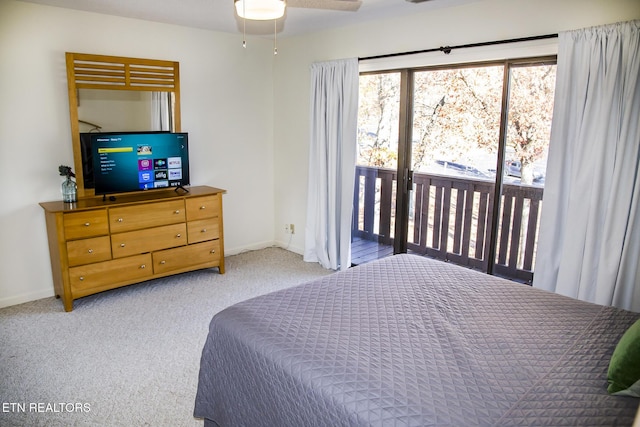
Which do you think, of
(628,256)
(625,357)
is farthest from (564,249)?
(625,357)

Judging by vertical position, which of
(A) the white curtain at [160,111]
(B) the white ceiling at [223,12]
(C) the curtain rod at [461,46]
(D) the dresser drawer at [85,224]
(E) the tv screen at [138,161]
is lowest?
(D) the dresser drawer at [85,224]

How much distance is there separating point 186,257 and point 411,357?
3.00m

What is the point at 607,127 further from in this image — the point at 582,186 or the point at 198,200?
the point at 198,200

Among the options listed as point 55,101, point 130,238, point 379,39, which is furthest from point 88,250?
point 379,39

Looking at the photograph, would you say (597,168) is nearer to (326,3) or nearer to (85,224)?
(326,3)

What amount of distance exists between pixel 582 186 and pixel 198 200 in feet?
10.5

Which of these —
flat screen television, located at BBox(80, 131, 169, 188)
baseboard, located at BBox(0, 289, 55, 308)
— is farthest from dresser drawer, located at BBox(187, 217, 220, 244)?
baseboard, located at BBox(0, 289, 55, 308)

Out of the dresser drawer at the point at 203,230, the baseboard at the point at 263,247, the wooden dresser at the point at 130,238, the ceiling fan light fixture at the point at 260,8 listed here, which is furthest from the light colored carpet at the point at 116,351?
the ceiling fan light fixture at the point at 260,8

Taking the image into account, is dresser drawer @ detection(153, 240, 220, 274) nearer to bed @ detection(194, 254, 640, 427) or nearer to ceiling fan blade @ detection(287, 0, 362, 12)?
bed @ detection(194, 254, 640, 427)

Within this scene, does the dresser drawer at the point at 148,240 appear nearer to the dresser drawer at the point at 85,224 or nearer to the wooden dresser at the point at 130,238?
the wooden dresser at the point at 130,238

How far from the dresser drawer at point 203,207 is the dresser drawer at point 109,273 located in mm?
562

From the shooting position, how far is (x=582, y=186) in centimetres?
292

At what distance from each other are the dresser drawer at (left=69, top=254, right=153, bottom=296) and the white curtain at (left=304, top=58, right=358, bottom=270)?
1.74m

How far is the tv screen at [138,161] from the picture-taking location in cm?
379
